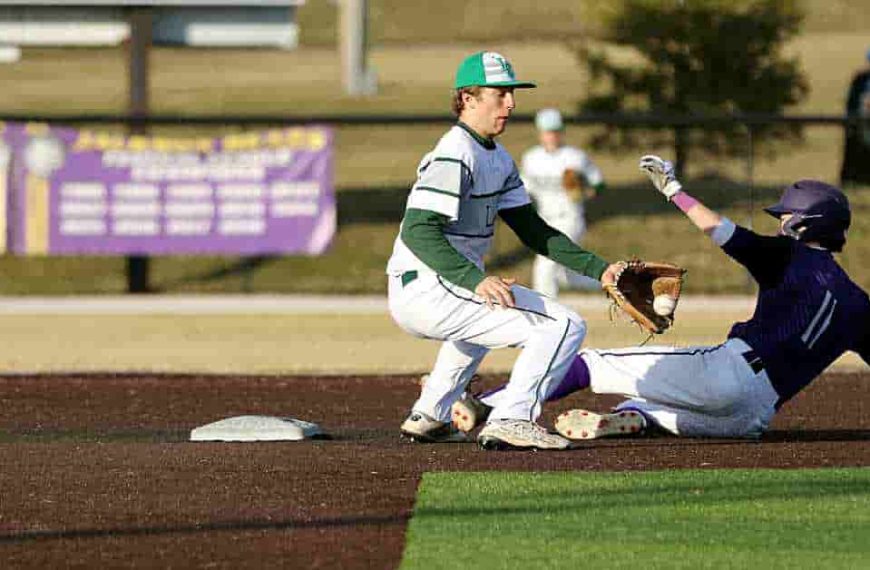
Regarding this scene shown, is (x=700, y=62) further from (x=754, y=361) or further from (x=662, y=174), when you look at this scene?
(x=662, y=174)

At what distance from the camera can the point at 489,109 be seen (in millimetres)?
8758

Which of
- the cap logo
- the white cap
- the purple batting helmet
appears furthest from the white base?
the white cap

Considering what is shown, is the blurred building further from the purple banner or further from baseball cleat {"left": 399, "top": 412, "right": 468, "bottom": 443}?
baseball cleat {"left": 399, "top": 412, "right": 468, "bottom": 443}

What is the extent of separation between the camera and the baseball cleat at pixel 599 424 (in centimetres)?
926

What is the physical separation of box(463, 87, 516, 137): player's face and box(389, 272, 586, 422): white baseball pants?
2.21 feet

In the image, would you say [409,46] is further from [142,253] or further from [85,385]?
[85,385]

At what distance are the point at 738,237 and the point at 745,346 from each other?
0.64 m

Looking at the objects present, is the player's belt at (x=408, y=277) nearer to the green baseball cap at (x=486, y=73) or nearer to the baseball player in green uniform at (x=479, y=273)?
the baseball player in green uniform at (x=479, y=273)

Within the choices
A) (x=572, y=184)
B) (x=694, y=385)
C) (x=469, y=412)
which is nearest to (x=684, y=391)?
(x=694, y=385)

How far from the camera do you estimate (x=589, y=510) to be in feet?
24.2

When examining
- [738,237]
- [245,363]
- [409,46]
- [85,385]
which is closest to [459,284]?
[738,237]

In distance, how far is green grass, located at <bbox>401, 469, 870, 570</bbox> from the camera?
6.52m

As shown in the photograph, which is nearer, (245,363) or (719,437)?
(719,437)

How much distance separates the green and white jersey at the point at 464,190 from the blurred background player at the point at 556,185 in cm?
842
